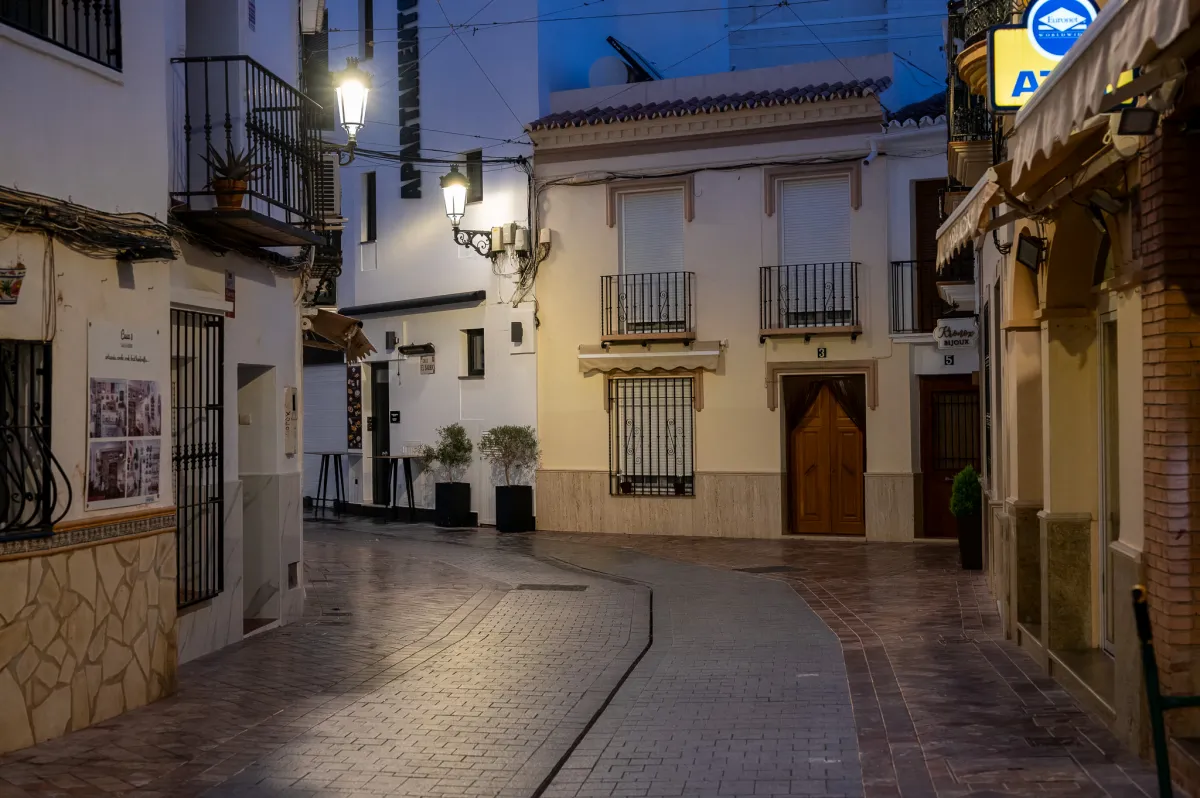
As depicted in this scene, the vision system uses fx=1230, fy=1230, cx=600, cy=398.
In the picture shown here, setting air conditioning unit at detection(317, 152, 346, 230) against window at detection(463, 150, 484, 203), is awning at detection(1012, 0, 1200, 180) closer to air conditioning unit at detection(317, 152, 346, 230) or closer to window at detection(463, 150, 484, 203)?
air conditioning unit at detection(317, 152, 346, 230)

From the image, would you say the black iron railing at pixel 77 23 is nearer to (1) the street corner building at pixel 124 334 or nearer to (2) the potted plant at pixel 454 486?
(1) the street corner building at pixel 124 334

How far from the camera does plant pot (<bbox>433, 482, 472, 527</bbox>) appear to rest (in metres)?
22.5

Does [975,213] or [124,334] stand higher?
[975,213]

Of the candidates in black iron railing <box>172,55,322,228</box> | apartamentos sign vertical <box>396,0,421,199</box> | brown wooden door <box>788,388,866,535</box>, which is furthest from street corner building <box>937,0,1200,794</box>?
apartamentos sign vertical <box>396,0,421,199</box>

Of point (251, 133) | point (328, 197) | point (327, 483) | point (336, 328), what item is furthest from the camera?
point (327, 483)

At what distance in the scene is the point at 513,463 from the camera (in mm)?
21953

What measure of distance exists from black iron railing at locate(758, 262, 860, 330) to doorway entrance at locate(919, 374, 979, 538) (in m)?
1.80

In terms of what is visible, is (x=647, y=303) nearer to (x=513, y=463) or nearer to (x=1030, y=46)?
(x=513, y=463)

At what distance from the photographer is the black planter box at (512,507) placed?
21.6 meters

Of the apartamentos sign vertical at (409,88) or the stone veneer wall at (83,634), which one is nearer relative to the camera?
the stone veneer wall at (83,634)

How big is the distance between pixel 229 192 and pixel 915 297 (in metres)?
12.6

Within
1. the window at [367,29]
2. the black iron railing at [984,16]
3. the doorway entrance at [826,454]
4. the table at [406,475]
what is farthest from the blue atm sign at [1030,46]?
the window at [367,29]

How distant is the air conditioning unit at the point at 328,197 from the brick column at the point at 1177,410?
787cm

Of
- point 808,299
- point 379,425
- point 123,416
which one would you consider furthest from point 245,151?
point 379,425
